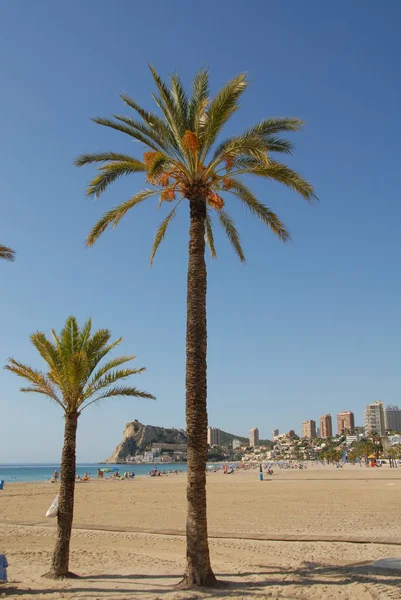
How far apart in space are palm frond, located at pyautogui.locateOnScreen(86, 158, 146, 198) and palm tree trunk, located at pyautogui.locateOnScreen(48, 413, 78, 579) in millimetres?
4876

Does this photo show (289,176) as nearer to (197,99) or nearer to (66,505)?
(197,99)

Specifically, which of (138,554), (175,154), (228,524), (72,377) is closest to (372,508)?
(228,524)

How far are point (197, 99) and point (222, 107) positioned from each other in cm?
92

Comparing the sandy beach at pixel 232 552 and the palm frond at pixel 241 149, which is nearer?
the sandy beach at pixel 232 552

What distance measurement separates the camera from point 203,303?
9539 millimetres

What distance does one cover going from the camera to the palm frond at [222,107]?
9.28m

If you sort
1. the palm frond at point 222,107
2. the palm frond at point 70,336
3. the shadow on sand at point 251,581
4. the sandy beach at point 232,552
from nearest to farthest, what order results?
the shadow on sand at point 251,581, the sandy beach at point 232,552, the palm frond at point 222,107, the palm frond at point 70,336

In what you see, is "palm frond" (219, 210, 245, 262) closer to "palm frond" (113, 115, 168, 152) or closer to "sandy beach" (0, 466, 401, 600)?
"palm frond" (113, 115, 168, 152)

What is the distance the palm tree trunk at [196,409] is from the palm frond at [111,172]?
1475mm

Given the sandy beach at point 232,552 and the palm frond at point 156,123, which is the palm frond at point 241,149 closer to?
the palm frond at point 156,123

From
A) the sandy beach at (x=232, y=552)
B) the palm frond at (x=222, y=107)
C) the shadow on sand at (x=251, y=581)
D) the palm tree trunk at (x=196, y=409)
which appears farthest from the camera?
the palm frond at (x=222, y=107)

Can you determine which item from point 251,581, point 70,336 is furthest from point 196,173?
point 251,581

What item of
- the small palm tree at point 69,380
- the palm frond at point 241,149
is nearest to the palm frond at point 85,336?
the small palm tree at point 69,380

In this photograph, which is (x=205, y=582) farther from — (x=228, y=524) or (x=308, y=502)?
(x=308, y=502)
